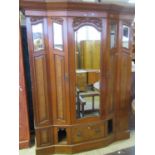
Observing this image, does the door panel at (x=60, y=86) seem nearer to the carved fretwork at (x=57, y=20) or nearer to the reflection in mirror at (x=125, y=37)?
the carved fretwork at (x=57, y=20)

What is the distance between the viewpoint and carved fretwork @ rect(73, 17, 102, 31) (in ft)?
7.05

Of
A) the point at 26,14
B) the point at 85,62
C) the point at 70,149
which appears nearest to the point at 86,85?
the point at 85,62

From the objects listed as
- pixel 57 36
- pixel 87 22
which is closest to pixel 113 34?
pixel 87 22

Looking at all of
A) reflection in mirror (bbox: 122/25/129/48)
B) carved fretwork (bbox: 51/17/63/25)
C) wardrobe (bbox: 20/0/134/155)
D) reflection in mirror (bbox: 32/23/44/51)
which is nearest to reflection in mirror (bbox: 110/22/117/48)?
wardrobe (bbox: 20/0/134/155)

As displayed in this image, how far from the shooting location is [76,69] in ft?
7.35

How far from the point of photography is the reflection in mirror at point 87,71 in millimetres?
2225

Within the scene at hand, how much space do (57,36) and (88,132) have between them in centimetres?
119

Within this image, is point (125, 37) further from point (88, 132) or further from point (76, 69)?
point (88, 132)
